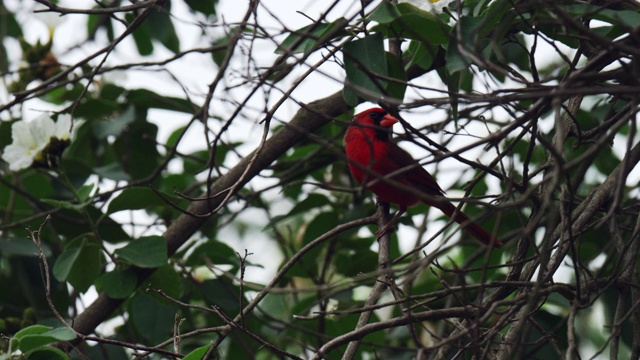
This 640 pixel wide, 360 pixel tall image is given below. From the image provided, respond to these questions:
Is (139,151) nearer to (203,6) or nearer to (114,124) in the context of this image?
(114,124)

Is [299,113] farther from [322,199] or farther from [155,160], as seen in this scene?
[155,160]

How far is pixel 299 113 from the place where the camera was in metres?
3.78

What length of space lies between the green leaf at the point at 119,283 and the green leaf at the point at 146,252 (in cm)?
13

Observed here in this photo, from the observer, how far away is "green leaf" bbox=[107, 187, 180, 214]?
3506 millimetres

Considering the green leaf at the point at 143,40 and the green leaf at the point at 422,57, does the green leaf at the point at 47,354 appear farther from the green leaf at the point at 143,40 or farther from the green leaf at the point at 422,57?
the green leaf at the point at 143,40

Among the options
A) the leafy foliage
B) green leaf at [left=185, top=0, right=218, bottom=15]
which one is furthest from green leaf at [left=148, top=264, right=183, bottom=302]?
green leaf at [left=185, top=0, right=218, bottom=15]

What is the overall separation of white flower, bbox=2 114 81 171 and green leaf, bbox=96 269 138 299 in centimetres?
65

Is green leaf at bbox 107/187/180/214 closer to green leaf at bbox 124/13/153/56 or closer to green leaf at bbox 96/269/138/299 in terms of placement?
green leaf at bbox 96/269/138/299

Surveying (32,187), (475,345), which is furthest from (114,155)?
(475,345)

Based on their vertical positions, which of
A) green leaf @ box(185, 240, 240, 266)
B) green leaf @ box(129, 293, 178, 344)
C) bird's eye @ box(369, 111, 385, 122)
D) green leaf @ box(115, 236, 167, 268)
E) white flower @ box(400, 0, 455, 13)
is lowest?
green leaf @ box(129, 293, 178, 344)

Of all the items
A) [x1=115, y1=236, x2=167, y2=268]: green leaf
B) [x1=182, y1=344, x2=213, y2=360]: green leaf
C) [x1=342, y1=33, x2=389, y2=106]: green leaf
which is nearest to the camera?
[x1=182, y1=344, x2=213, y2=360]: green leaf

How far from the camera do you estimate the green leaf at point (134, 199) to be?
11.5ft

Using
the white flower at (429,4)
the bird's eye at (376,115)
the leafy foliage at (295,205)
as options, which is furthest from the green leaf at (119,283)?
the bird's eye at (376,115)

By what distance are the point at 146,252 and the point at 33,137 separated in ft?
2.58
